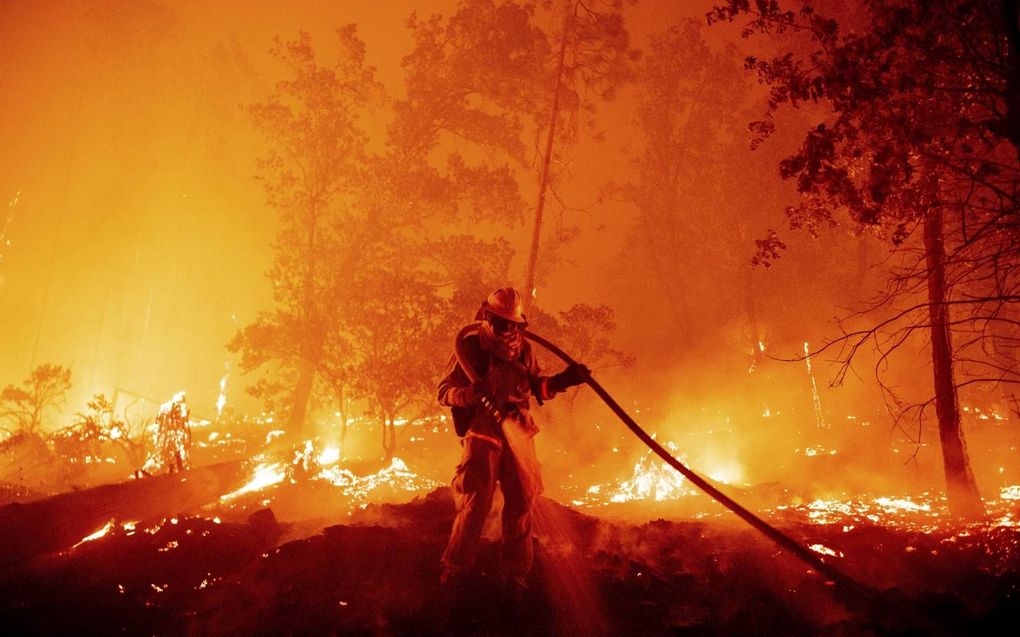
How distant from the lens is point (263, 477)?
12.4 metres

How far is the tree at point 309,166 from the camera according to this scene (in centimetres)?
1856

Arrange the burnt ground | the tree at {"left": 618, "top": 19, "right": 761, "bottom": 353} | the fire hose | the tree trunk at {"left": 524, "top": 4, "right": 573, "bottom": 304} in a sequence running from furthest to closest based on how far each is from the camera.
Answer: the tree at {"left": 618, "top": 19, "right": 761, "bottom": 353} → the tree trunk at {"left": 524, "top": 4, "right": 573, "bottom": 304} → the burnt ground → the fire hose

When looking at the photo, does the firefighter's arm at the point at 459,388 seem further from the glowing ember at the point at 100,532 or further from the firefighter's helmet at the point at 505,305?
the glowing ember at the point at 100,532

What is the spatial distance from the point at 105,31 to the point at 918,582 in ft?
140

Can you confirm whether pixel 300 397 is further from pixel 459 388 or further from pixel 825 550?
pixel 825 550

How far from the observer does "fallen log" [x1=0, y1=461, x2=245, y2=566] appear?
6.27 m

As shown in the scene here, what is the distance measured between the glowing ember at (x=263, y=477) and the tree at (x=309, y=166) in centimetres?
560

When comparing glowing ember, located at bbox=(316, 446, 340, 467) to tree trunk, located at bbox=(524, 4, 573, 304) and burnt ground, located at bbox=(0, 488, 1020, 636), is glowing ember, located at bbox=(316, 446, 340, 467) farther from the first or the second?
burnt ground, located at bbox=(0, 488, 1020, 636)

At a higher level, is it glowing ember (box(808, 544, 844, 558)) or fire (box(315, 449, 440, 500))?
fire (box(315, 449, 440, 500))

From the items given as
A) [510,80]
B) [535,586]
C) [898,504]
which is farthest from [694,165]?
[535,586]

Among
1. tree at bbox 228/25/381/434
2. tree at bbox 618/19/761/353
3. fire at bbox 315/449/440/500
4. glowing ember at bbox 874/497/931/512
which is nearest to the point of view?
glowing ember at bbox 874/497/931/512

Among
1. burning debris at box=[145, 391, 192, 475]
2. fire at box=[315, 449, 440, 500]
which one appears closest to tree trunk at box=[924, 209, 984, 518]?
fire at box=[315, 449, 440, 500]

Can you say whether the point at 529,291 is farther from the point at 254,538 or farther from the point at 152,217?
the point at 152,217

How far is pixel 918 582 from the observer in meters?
4.82
